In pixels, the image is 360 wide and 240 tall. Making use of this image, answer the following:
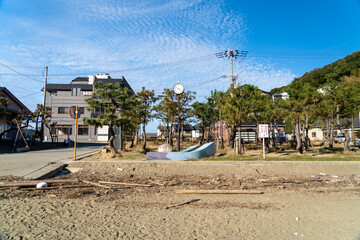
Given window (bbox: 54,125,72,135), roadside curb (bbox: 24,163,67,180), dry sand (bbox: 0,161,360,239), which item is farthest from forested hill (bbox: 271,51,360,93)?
roadside curb (bbox: 24,163,67,180)

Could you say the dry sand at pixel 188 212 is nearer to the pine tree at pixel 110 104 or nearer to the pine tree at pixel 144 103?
the pine tree at pixel 110 104

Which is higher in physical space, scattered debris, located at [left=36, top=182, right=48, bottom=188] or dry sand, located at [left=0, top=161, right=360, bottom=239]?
scattered debris, located at [left=36, top=182, right=48, bottom=188]

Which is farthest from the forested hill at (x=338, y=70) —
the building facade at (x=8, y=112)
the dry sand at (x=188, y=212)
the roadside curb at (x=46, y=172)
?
the building facade at (x=8, y=112)

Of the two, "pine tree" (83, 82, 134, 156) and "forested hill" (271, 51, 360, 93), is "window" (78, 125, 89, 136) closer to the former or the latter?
"pine tree" (83, 82, 134, 156)

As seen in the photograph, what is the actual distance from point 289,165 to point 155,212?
755 cm

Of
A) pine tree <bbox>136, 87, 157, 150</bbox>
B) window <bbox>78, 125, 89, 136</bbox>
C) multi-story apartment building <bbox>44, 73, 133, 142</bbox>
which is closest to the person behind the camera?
pine tree <bbox>136, 87, 157, 150</bbox>

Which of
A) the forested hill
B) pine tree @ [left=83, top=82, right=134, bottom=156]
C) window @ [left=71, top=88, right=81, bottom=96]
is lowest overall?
pine tree @ [left=83, top=82, right=134, bottom=156]

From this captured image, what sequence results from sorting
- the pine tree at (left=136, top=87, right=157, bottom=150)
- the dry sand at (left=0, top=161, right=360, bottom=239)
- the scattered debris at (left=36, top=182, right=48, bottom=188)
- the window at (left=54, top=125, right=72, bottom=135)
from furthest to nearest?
the window at (left=54, top=125, right=72, bottom=135), the pine tree at (left=136, top=87, right=157, bottom=150), the scattered debris at (left=36, top=182, right=48, bottom=188), the dry sand at (left=0, top=161, right=360, bottom=239)

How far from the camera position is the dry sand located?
137 inches

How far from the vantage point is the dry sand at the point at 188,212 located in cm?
348

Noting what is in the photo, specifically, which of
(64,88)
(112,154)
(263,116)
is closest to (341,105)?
(263,116)

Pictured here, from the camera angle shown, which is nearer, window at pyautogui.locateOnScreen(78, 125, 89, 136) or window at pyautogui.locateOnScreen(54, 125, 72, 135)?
window at pyautogui.locateOnScreen(78, 125, 89, 136)

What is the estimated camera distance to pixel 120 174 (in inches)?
354

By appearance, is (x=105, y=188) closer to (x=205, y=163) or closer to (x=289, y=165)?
(x=205, y=163)
